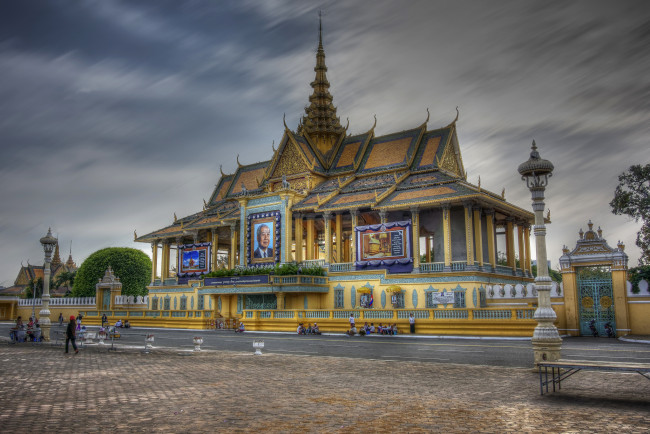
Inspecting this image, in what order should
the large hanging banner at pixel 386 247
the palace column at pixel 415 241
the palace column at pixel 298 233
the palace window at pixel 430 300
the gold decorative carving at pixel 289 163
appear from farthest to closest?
the gold decorative carving at pixel 289 163 < the palace column at pixel 298 233 < the large hanging banner at pixel 386 247 < the palace column at pixel 415 241 < the palace window at pixel 430 300

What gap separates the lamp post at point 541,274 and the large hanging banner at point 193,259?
35799 millimetres

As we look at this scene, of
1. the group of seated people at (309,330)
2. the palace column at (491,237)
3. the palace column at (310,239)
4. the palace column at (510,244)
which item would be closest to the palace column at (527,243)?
the palace column at (510,244)

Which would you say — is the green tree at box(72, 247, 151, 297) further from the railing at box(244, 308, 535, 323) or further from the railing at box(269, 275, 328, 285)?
the railing at box(244, 308, 535, 323)

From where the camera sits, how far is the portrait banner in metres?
40.6

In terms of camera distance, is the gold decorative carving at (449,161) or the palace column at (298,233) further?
the palace column at (298,233)

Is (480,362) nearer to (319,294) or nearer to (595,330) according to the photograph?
(595,330)

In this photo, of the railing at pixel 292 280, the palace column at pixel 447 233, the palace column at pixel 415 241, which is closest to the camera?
the palace column at pixel 447 233

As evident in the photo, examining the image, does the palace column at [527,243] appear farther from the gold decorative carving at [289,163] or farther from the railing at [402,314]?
the gold decorative carving at [289,163]

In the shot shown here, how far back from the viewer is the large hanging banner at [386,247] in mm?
34500

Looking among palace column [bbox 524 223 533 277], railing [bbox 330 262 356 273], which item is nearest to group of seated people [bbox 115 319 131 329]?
railing [bbox 330 262 356 273]

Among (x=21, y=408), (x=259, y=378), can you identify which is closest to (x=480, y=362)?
(x=259, y=378)

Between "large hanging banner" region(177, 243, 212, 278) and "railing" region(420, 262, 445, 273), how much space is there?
63.6ft

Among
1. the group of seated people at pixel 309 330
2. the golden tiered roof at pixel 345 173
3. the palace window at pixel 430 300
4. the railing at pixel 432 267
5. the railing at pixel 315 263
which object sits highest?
the golden tiered roof at pixel 345 173

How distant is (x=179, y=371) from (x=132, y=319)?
29241 millimetres
